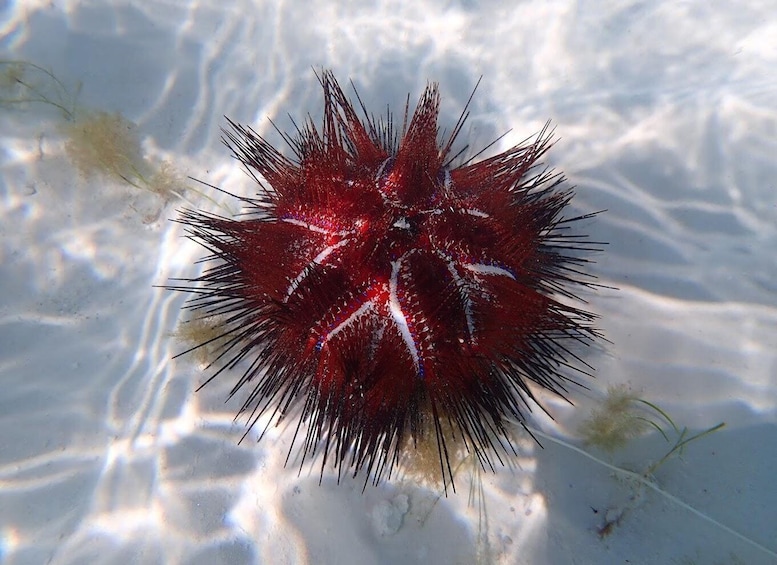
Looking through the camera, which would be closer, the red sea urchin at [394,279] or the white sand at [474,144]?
the red sea urchin at [394,279]

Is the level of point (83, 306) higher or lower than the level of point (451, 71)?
lower

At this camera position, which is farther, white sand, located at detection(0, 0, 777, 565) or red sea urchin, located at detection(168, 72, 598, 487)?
white sand, located at detection(0, 0, 777, 565)

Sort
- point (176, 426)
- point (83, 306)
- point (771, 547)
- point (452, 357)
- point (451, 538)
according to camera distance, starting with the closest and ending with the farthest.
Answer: point (452, 357)
point (771, 547)
point (451, 538)
point (176, 426)
point (83, 306)

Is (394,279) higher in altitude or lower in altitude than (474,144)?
lower

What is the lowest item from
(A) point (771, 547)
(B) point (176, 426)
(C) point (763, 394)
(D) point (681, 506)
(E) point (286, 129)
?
(A) point (771, 547)

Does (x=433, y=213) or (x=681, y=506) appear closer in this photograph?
(x=433, y=213)

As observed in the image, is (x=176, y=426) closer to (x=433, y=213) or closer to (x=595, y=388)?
(x=433, y=213)

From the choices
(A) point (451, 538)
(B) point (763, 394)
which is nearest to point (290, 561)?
(A) point (451, 538)

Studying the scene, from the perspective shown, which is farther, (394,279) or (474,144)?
(474,144)
